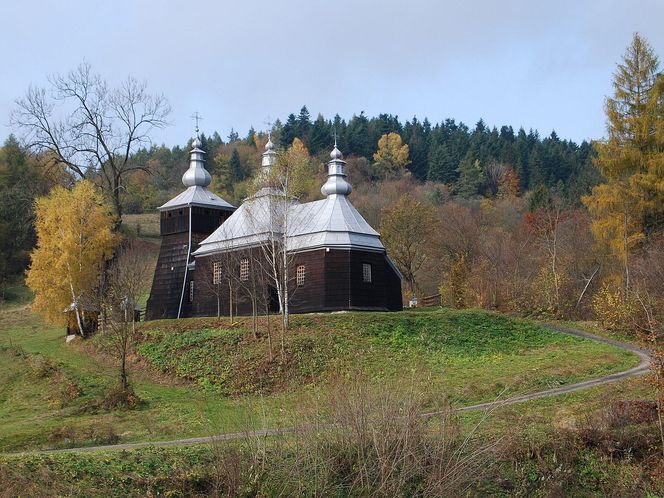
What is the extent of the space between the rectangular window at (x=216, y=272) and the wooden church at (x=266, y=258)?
45 mm

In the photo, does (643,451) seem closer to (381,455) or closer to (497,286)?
(381,455)

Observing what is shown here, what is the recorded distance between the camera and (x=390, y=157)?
298 feet

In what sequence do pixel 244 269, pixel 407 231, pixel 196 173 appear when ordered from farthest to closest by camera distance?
pixel 407 231 → pixel 196 173 → pixel 244 269

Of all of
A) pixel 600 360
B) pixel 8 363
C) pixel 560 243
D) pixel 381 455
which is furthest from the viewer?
pixel 560 243

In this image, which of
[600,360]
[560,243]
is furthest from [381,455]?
[560,243]

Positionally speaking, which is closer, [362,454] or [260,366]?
[362,454]

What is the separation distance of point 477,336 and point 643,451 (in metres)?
12.2

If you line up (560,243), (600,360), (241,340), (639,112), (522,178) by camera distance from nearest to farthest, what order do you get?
(600,360) < (241,340) < (639,112) < (560,243) < (522,178)

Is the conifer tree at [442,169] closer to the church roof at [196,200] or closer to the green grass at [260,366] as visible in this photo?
the church roof at [196,200]

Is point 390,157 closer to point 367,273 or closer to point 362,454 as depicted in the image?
point 367,273

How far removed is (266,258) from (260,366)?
5824 mm

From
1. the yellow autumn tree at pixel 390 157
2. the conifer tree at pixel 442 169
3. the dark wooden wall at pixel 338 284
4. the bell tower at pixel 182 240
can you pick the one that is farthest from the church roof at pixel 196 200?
the conifer tree at pixel 442 169

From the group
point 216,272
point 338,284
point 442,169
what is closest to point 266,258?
point 338,284

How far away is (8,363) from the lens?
95.1 feet
